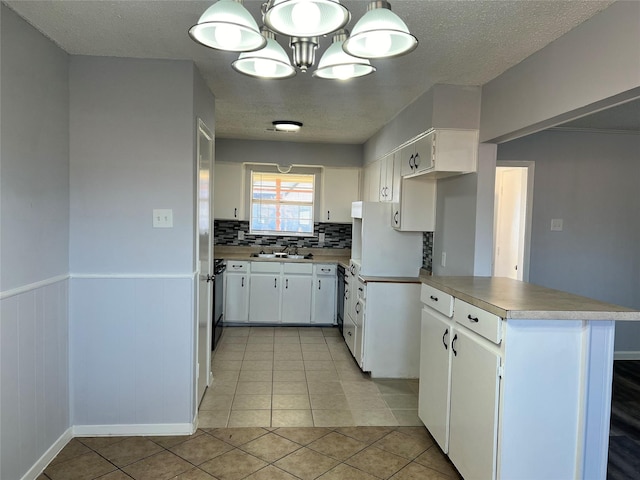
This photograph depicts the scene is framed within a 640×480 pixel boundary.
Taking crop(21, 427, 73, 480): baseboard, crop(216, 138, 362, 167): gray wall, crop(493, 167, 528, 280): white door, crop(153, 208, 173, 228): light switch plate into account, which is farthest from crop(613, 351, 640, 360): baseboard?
crop(21, 427, 73, 480): baseboard

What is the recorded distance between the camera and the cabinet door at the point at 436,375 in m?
2.43

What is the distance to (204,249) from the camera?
332 centimetres

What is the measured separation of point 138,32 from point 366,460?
2615 millimetres

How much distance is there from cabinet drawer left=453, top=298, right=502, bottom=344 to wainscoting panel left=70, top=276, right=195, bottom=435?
1.59 metres

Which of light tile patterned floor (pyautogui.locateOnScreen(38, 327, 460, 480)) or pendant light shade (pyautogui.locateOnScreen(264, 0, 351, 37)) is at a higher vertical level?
pendant light shade (pyautogui.locateOnScreen(264, 0, 351, 37))

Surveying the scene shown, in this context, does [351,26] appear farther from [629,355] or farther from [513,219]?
[629,355]

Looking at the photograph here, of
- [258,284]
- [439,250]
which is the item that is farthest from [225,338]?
[439,250]

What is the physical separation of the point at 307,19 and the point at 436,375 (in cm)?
200

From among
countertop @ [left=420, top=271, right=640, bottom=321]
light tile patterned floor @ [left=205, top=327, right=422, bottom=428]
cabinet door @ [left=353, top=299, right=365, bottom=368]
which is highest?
countertop @ [left=420, top=271, right=640, bottom=321]

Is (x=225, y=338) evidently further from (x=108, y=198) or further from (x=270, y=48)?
(x=270, y=48)

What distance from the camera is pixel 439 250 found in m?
3.63

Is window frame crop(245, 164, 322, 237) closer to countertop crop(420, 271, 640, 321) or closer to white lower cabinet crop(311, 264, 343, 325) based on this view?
white lower cabinet crop(311, 264, 343, 325)

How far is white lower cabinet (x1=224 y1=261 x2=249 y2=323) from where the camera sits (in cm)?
539

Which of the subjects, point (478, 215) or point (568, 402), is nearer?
point (568, 402)
